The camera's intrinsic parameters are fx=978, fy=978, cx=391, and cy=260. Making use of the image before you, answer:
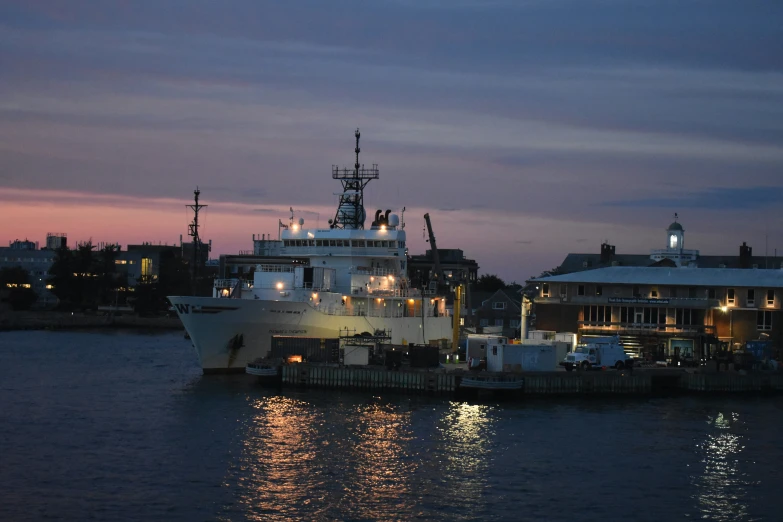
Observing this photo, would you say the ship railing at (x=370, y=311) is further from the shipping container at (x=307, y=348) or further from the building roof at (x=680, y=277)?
the building roof at (x=680, y=277)

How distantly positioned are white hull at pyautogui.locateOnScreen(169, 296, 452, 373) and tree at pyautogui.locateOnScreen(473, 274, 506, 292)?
8618cm

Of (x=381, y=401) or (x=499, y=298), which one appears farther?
(x=499, y=298)

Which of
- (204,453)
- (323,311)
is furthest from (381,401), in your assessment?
(204,453)

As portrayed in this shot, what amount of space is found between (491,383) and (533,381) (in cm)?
257

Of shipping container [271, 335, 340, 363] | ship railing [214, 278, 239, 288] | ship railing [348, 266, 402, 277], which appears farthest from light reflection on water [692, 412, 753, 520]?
ship railing [214, 278, 239, 288]

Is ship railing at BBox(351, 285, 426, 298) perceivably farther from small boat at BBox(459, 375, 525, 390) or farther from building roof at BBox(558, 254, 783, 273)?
building roof at BBox(558, 254, 783, 273)

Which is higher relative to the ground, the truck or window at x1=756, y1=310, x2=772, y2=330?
window at x1=756, y1=310, x2=772, y2=330

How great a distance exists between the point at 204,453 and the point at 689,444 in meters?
18.5

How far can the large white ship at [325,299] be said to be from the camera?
53031 millimetres

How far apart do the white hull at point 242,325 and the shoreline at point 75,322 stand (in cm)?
5639

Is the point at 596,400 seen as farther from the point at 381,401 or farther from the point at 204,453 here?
the point at 204,453

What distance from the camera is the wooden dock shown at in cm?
4881

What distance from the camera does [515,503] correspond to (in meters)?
29.0

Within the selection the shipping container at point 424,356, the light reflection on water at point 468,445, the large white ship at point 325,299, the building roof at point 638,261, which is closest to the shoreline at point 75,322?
the building roof at point 638,261
